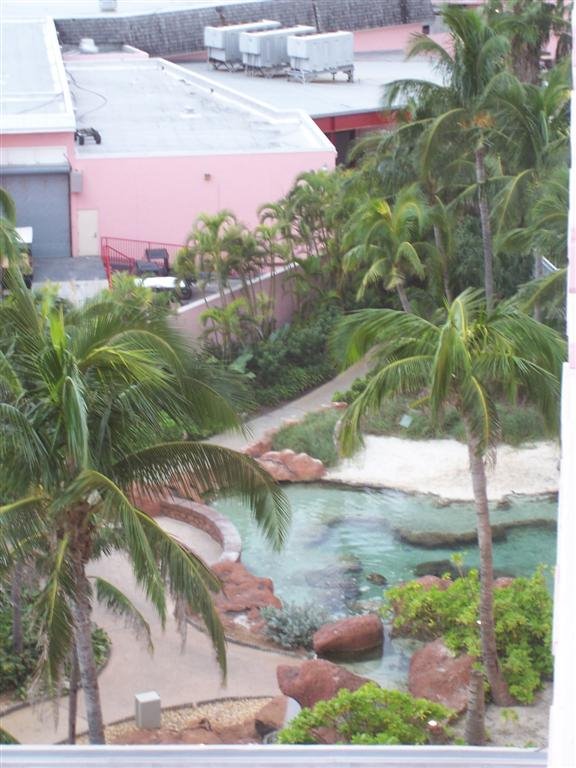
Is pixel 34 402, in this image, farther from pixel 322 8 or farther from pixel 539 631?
pixel 322 8

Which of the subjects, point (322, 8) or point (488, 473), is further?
point (322, 8)

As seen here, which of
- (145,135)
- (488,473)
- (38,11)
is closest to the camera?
(488,473)

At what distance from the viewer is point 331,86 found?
159 ft

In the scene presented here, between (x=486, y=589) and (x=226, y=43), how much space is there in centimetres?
3857

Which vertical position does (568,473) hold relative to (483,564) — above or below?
above

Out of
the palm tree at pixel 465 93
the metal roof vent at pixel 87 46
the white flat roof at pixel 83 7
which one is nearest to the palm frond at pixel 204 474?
the palm tree at pixel 465 93

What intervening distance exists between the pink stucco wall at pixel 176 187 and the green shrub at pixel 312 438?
1005cm

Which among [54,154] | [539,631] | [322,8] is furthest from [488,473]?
[322,8]

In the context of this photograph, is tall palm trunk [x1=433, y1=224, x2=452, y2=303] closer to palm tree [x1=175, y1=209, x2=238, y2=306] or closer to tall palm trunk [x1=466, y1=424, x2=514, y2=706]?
palm tree [x1=175, y1=209, x2=238, y2=306]

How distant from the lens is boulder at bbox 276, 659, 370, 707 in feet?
51.6

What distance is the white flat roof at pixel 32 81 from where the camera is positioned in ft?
112

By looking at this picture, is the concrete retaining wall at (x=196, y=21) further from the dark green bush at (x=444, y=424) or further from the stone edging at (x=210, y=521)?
the stone edging at (x=210, y=521)

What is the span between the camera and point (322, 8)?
5606cm

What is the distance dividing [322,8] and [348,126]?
14.6 m
